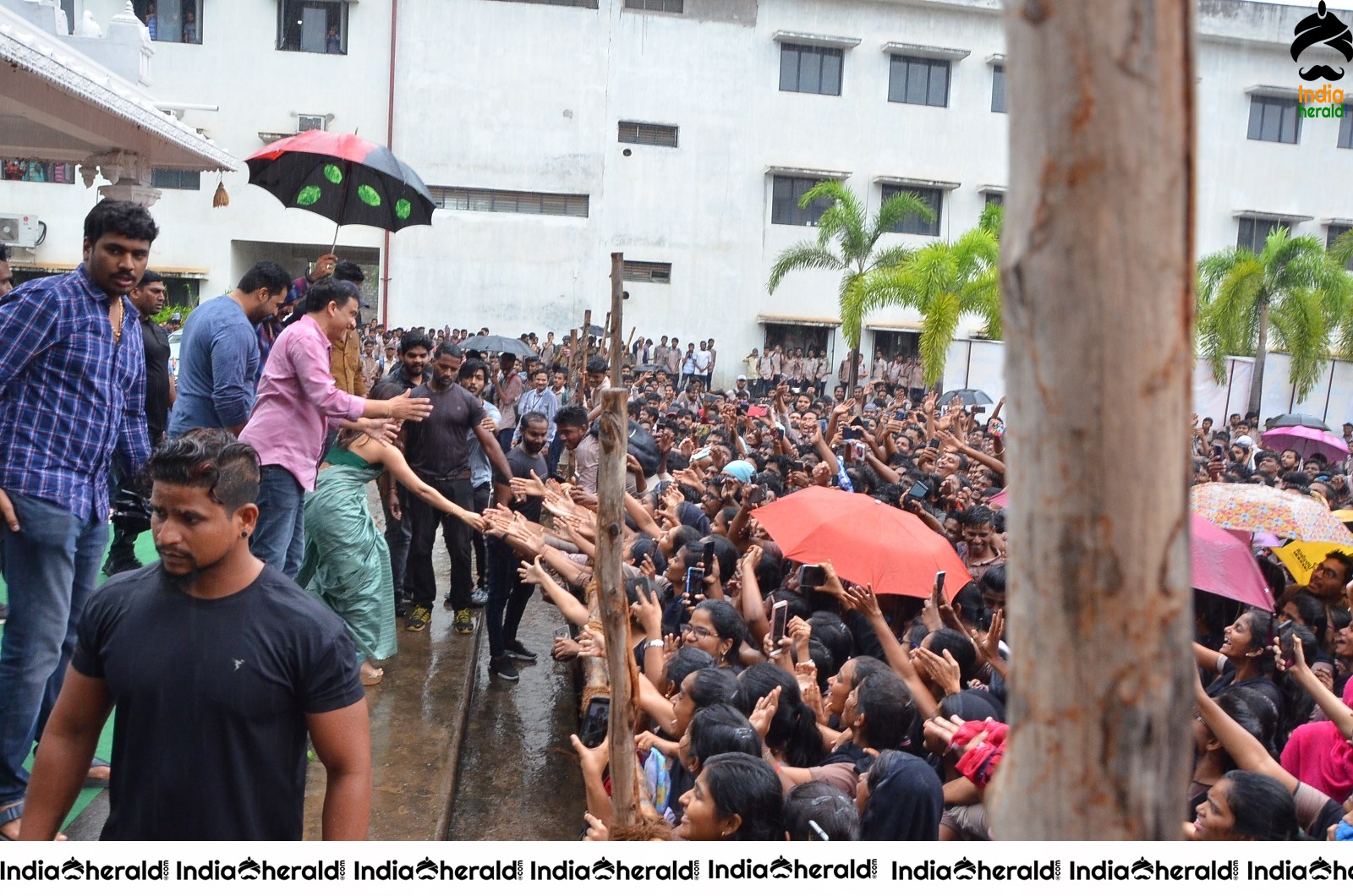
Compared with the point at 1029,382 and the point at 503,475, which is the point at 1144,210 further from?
the point at 503,475

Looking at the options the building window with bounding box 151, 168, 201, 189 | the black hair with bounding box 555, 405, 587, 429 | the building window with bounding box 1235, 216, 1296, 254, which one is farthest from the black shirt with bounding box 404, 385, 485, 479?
the building window with bounding box 1235, 216, 1296, 254

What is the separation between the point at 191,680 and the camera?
2121mm

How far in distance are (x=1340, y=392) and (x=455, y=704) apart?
65.6 ft

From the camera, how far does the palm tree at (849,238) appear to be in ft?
75.5

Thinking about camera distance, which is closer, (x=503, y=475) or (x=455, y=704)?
(x=455, y=704)

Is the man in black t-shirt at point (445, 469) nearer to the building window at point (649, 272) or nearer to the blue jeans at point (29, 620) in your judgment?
the blue jeans at point (29, 620)

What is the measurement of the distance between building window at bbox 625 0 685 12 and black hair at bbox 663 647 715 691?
73.1 feet

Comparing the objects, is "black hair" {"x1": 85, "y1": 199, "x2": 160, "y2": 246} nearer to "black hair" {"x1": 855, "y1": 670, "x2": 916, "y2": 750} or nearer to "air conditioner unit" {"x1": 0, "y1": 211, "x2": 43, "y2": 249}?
"black hair" {"x1": 855, "y1": 670, "x2": 916, "y2": 750}

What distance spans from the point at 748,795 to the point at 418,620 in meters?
3.71

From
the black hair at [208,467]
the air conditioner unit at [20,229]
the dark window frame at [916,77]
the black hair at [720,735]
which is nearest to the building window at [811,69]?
the dark window frame at [916,77]

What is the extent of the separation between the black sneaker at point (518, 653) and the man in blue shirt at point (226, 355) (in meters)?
2.12

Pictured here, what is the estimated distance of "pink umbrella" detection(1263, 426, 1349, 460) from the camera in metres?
13.8

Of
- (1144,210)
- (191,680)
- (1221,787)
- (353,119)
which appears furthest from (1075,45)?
(353,119)

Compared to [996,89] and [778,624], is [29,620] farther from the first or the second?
[996,89]
